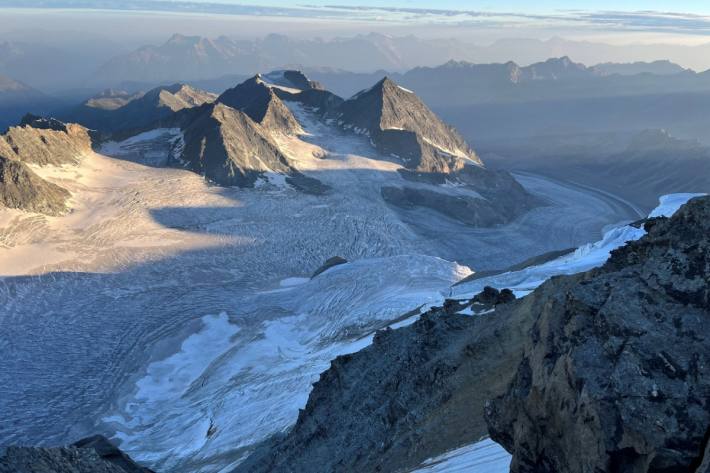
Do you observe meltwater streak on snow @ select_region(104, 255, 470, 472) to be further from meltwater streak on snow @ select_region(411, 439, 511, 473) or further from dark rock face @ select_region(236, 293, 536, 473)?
meltwater streak on snow @ select_region(411, 439, 511, 473)

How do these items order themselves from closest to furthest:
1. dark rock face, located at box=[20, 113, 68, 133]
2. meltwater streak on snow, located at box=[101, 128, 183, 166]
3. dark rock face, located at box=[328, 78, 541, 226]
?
dark rock face, located at box=[20, 113, 68, 133] → meltwater streak on snow, located at box=[101, 128, 183, 166] → dark rock face, located at box=[328, 78, 541, 226]

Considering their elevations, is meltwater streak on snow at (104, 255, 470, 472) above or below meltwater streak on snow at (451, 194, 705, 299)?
below

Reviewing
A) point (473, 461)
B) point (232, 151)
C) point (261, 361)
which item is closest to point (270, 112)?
point (232, 151)

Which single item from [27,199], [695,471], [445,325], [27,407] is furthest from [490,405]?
[27,199]

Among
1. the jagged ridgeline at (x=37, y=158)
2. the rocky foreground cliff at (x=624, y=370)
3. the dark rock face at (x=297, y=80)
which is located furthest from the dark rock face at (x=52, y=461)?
the dark rock face at (x=297, y=80)

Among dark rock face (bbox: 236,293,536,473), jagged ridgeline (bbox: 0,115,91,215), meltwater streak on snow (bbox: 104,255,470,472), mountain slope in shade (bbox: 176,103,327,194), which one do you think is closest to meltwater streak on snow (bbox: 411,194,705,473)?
dark rock face (bbox: 236,293,536,473)

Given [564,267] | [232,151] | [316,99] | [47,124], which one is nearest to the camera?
[564,267]

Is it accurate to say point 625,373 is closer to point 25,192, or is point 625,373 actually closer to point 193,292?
point 193,292
